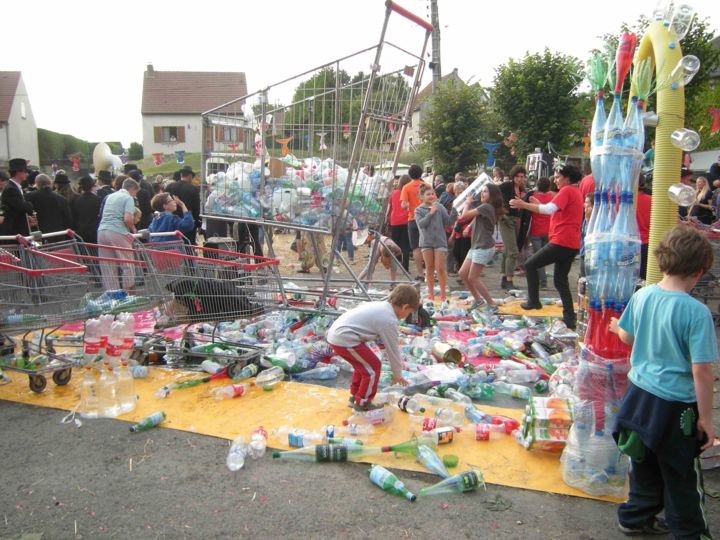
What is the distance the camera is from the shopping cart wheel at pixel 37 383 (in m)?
5.08

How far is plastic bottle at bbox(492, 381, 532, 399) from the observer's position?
4.94 m

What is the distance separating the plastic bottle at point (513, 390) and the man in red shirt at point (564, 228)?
2.20 m

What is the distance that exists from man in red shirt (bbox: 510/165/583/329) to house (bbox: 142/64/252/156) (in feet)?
146

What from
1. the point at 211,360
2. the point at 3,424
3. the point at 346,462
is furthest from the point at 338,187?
the point at 3,424

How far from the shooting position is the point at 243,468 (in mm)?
3777

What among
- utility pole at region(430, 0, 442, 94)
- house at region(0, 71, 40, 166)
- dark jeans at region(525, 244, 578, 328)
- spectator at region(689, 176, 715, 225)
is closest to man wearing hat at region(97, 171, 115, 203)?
dark jeans at region(525, 244, 578, 328)

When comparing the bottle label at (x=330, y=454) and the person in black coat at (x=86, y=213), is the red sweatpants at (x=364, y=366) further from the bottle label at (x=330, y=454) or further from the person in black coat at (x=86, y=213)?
the person in black coat at (x=86, y=213)

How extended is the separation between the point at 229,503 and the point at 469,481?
140cm

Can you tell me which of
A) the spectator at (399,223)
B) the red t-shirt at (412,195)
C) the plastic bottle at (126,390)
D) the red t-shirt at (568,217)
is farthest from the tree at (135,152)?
the plastic bottle at (126,390)

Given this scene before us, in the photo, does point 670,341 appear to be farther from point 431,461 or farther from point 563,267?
point 563,267

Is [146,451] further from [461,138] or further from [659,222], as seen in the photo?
[461,138]

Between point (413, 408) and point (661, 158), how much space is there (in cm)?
242

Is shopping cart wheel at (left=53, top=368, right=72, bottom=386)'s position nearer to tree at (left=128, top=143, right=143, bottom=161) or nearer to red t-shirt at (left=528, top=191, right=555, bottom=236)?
red t-shirt at (left=528, top=191, right=555, bottom=236)

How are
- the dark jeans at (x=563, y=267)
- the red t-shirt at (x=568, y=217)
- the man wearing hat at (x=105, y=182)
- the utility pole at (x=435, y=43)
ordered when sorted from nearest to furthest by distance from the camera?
the red t-shirt at (x=568, y=217) → the dark jeans at (x=563, y=267) → the man wearing hat at (x=105, y=182) → the utility pole at (x=435, y=43)
